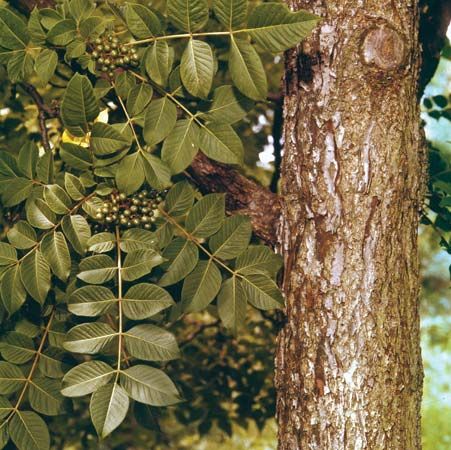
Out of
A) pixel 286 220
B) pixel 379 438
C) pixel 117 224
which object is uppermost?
pixel 286 220

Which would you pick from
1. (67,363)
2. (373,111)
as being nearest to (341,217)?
(373,111)

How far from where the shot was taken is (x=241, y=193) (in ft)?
6.03

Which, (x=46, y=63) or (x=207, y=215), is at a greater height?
Result: (x=46, y=63)

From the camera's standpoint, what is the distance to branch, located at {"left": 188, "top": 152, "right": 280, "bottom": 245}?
1794mm

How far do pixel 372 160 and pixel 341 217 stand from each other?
14 cm

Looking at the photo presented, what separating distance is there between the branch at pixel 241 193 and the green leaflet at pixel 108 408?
21.0 inches

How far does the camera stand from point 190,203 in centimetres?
168

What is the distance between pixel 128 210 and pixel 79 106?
0.77ft

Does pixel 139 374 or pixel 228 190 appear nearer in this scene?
pixel 139 374

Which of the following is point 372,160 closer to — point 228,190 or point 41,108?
point 228,190

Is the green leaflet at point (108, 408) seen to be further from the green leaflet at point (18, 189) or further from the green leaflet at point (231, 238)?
the green leaflet at point (18, 189)

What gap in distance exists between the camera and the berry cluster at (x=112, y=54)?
5.18 ft

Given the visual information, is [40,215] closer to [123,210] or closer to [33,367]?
[123,210]

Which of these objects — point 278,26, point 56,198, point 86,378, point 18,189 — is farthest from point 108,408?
point 278,26
